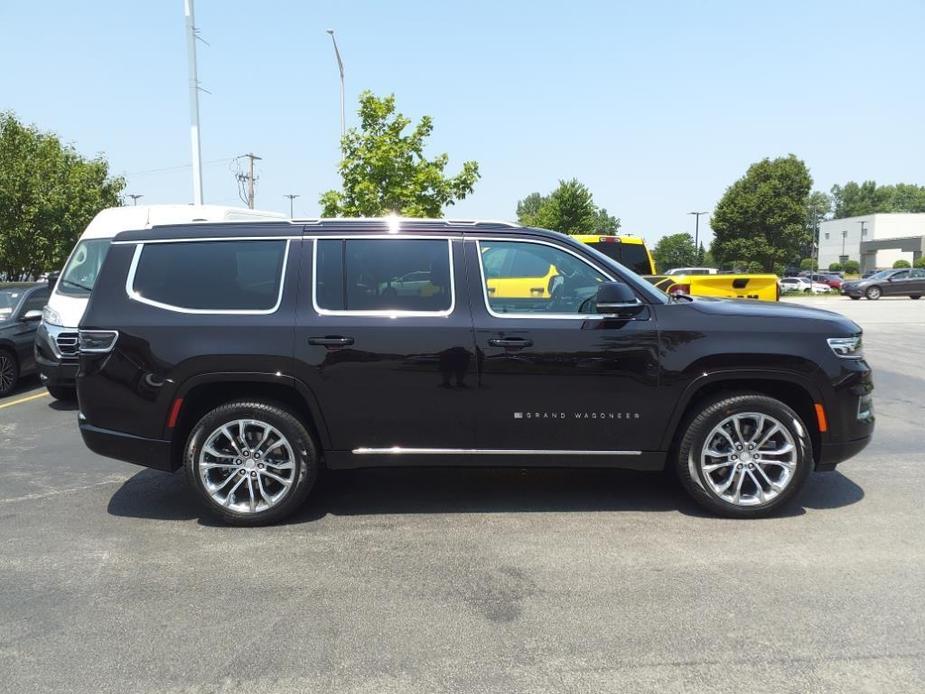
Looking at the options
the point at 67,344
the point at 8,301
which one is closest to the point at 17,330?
the point at 8,301

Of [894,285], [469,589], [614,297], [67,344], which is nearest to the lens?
[469,589]

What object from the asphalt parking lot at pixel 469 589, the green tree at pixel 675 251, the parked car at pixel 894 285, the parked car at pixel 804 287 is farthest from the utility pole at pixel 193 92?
the green tree at pixel 675 251

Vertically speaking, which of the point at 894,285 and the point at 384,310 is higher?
the point at 894,285

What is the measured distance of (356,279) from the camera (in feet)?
14.6

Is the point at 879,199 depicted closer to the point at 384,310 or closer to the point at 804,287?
the point at 804,287

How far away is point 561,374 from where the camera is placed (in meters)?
4.31

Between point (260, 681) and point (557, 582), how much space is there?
1.57 metres

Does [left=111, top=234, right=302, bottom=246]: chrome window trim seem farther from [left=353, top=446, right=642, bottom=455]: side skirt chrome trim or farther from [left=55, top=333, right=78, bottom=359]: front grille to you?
[left=55, top=333, right=78, bottom=359]: front grille

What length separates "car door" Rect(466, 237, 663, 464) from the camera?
4.31 metres

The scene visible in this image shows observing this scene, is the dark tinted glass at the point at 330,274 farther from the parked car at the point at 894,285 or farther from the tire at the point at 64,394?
the parked car at the point at 894,285

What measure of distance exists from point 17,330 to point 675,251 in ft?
298

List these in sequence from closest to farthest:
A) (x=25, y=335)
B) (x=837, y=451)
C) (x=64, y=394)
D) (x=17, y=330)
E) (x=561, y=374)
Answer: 1. (x=561, y=374)
2. (x=837, y=451)
3. (x=64, y=394)
4. (x=17, y=330)
5. (x=25, y=335)

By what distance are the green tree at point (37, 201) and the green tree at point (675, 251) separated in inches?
2898

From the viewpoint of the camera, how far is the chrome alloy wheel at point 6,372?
934cm
